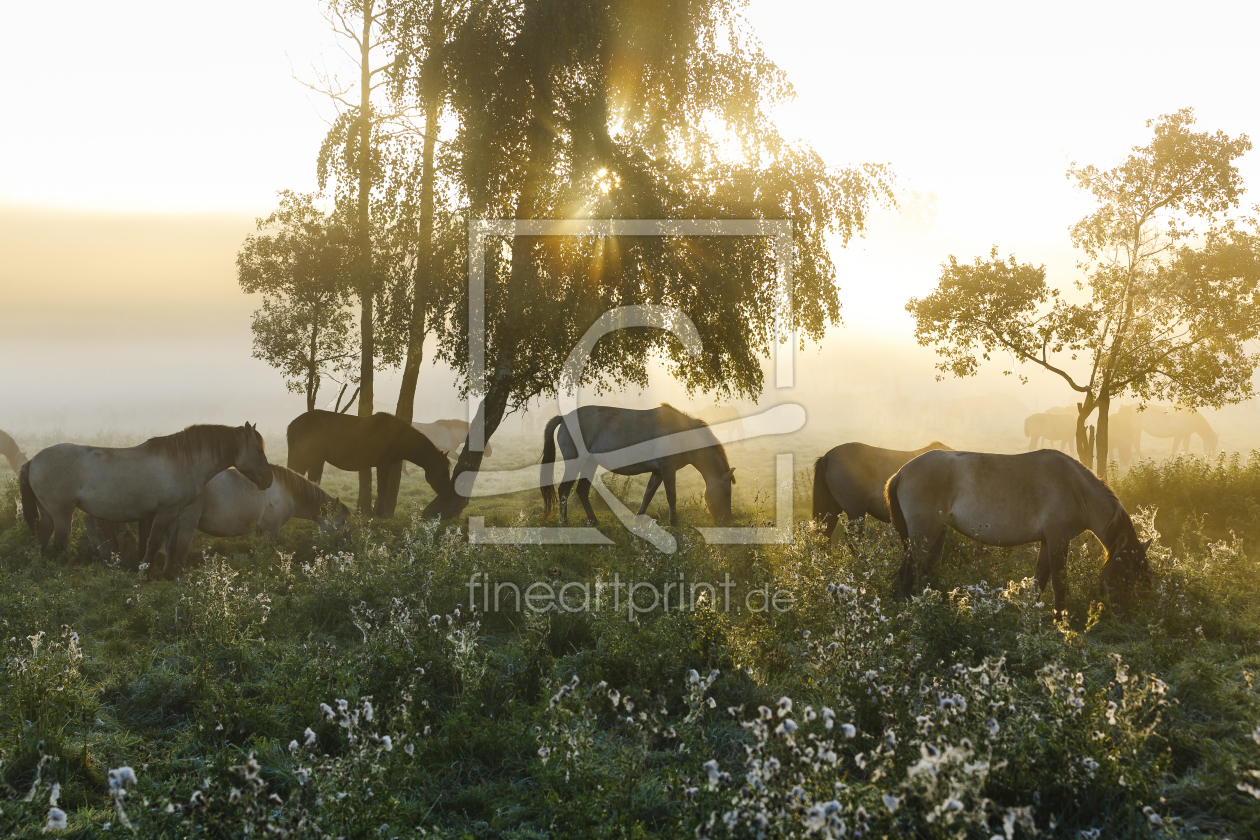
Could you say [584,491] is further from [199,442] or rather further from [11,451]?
[11,451]

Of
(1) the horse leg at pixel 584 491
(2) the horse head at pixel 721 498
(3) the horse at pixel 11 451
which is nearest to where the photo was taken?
(2) the horse head at pixel 721 498

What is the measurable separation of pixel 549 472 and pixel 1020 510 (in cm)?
944

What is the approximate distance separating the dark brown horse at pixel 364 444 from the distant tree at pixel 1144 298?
13.0 m

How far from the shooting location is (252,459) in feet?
34.0

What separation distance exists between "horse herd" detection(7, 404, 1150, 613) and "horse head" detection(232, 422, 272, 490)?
0.8 inches

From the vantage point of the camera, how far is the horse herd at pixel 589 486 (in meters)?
7.93

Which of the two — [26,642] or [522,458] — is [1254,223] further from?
[522,458]

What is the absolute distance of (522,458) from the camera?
3072 centimetres

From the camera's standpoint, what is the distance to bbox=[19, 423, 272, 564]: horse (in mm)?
9539

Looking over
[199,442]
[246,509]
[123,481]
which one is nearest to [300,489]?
[246,509]

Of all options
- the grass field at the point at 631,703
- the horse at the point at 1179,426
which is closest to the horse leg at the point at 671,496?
the grass field at the point at 631,703

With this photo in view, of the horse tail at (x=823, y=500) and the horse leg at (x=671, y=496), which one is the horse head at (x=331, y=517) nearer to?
the horse leg at (x=671, y=496)

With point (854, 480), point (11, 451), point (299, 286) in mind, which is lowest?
point (11, 451)

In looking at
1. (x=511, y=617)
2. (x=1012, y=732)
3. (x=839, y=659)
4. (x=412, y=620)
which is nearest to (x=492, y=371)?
(x=511, y=617)
